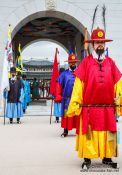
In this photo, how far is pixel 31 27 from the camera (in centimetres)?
2725

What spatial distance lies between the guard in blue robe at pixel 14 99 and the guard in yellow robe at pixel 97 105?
7.11 metres

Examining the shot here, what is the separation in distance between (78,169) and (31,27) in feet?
72.7

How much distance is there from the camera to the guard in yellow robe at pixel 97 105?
559cm

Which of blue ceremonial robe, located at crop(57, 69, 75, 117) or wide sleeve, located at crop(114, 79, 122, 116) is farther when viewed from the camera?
blue ceremonial robe, located at crop(57, 69, 75, 117)

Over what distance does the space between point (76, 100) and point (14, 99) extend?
24.3ft

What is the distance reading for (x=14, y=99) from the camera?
12.9 metres

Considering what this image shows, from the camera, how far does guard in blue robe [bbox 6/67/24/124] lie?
1284 centimetres

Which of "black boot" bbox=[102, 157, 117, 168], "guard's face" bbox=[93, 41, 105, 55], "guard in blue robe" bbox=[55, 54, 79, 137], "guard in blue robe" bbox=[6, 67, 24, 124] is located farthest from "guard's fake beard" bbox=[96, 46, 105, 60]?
"guard in blue robe" bbox=[6, 67, 24, 124]

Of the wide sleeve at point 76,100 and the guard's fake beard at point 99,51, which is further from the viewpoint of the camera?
the guard's fake beard at point 99,51

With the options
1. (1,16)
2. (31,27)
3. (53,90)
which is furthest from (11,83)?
(31,27)

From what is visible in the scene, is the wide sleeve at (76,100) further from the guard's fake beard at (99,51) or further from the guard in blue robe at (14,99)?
the guard in blue robe at (14,99)

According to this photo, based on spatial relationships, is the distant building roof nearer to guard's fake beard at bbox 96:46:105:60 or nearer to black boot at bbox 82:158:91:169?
guard's fake beard at bbox 96:46:105:60

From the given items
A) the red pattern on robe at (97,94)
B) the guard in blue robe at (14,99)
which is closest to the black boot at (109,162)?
the red pattern on robe at (97,94)

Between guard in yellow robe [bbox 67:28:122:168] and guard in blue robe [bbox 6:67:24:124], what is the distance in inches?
280
